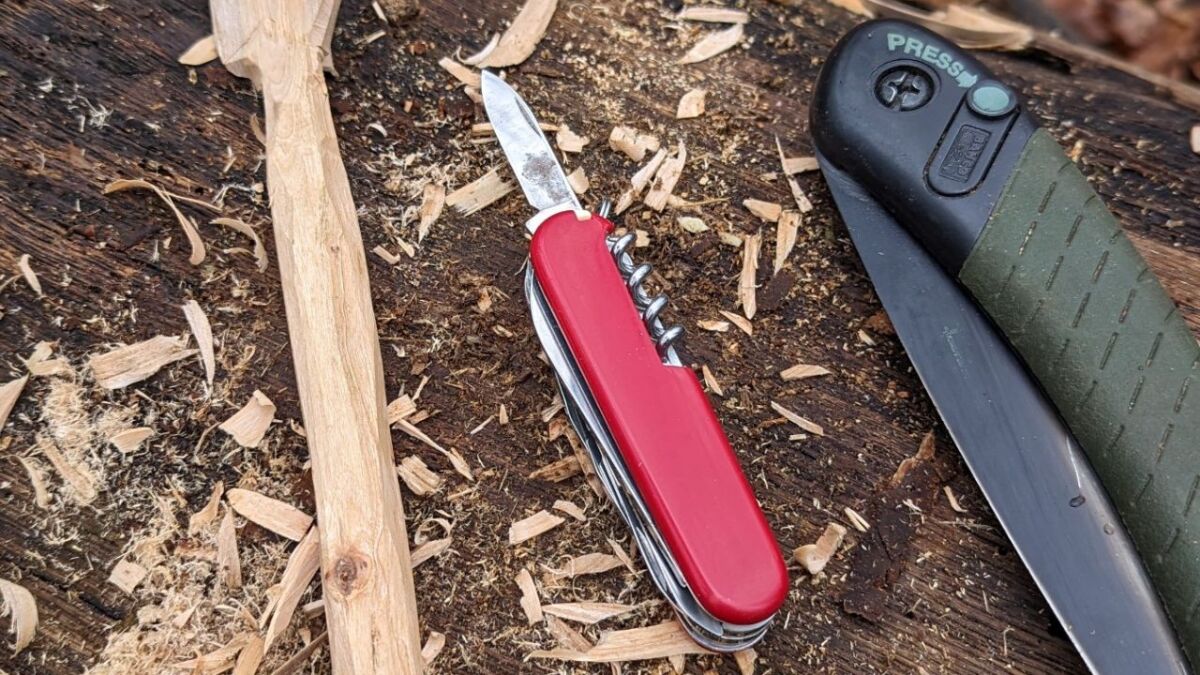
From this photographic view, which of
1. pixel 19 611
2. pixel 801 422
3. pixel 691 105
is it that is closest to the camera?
pixel 19 611

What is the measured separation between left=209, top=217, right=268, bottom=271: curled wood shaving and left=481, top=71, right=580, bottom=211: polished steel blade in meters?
0.33

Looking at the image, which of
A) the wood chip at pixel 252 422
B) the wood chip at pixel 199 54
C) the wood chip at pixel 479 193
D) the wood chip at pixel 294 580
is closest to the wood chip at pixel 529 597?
the wood chip at pixel 294 580

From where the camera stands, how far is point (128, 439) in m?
1.09

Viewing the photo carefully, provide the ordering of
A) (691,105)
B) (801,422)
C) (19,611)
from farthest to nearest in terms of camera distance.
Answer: (691,105), (801,422), (19,611)

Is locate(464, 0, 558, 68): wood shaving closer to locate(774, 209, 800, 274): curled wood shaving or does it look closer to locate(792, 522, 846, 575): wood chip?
locate(774, 209, 800, 274): curled wood shaving

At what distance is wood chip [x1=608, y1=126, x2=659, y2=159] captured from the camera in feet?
4.05

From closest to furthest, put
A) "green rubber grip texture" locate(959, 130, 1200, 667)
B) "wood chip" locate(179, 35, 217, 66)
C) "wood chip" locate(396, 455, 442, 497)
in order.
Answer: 1. "green rubber grip texture" locate(959, 130, 1200, 667)
2. "wood chip" locate(396, 455, 442, 497)
3. "wood chip" locate(179, 35, 217, 66)

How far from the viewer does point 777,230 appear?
48.2 inches

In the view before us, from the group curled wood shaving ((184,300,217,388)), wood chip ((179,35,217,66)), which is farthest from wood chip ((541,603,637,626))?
wood chip ((179,35,217,66))

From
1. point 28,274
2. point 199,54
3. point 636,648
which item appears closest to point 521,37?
point 199,54

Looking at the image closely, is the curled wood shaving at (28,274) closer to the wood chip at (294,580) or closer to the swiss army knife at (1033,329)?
the wood chip at (294,580)

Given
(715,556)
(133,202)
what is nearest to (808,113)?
(715,556)

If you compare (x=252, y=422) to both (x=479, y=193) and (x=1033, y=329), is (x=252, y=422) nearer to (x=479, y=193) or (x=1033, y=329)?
(x=479, y=193)

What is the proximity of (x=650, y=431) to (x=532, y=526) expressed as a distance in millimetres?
192
